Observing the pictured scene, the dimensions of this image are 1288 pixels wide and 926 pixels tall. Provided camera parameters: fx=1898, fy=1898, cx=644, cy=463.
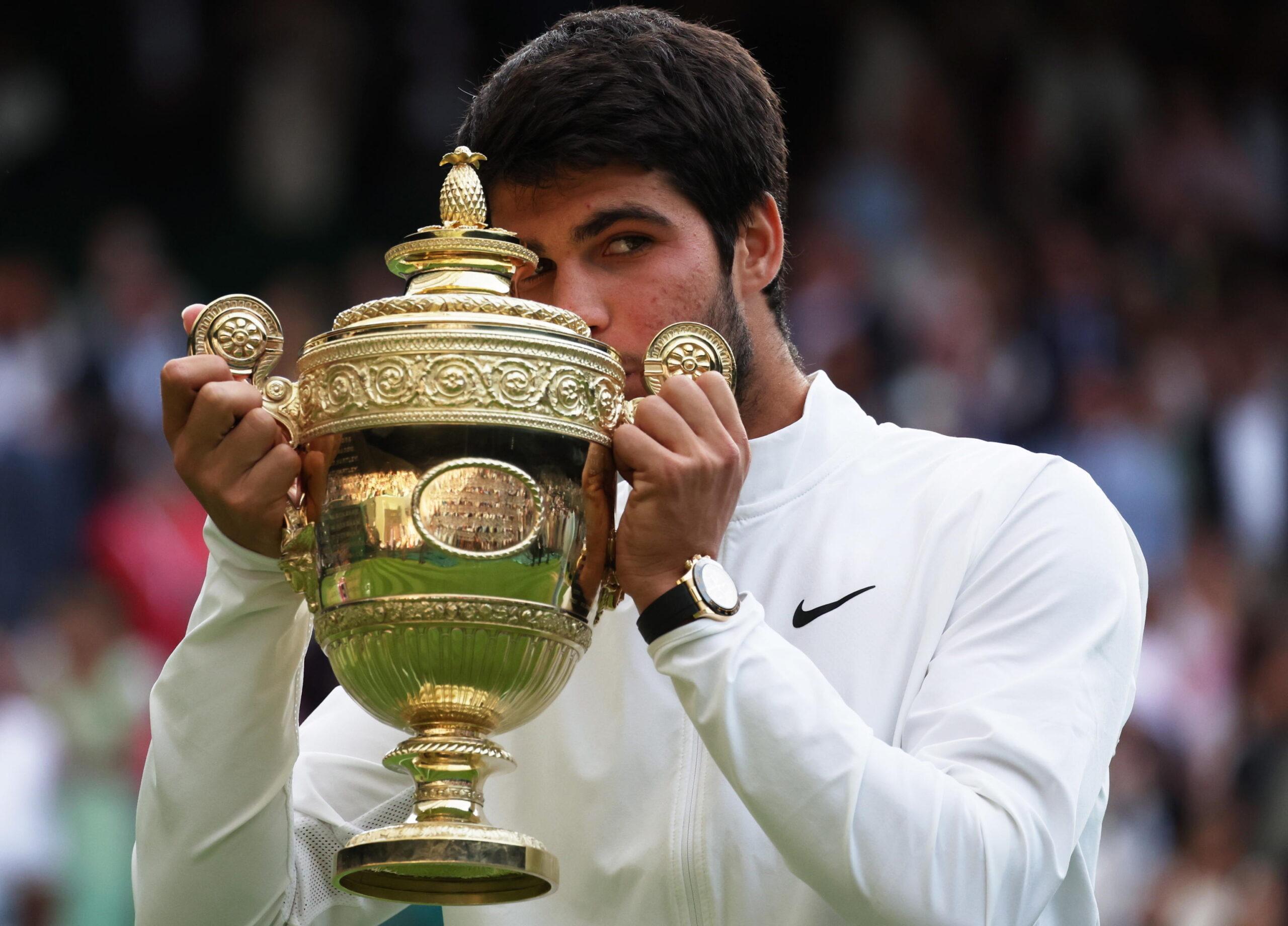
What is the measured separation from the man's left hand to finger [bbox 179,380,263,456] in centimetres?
45

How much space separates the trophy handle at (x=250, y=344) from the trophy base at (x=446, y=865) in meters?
0.51

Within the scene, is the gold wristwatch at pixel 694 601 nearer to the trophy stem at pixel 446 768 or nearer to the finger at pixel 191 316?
the trophy stem at pixel 446 768

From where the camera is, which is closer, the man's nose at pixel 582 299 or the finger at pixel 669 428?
the finger at pixel 669 428

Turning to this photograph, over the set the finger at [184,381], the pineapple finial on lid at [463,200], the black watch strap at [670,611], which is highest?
the pineapple finial on lid at [463,200]

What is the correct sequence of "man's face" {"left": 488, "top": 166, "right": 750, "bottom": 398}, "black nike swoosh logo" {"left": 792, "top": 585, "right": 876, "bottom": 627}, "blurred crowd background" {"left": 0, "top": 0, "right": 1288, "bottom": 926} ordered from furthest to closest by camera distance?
"blurred crowd background" {"left": 0, "top": 0, "right": 1288, "bottom": 926}, "man's face" {"left": 488, "top": 166, "right": 750, "bottom": 398}, "black nike swoosh logo" {"left": 792, "top": 585, "right": 876, "bottom": 627}

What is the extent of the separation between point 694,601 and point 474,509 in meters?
0.28

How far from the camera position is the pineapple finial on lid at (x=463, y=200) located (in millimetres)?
2420

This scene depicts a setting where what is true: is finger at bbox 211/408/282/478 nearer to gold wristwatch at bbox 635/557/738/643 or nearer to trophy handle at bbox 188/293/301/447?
trophy handle at bbox 188/293/301/447

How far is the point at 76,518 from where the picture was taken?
7137 mm

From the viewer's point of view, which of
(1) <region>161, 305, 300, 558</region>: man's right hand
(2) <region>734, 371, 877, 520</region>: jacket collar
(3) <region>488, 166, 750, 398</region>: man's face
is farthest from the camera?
(2) <region>734, 371, 877, 520</region>: jacket collar

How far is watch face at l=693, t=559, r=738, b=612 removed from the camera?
221cm

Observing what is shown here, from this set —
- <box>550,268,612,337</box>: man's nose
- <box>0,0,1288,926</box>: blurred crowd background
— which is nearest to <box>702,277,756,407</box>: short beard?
<box>550,268,612,337</box>: man's nose

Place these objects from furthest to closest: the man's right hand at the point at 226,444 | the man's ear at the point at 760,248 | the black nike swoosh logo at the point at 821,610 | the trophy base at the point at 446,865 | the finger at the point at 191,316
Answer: the man's ear at the point at 760,248 → the black nike swoosh logo at the point at 821,610 → the finger at the point at 191,316 → the man's right hand at the point at 226,444 → the trophy base at the point at 446,865

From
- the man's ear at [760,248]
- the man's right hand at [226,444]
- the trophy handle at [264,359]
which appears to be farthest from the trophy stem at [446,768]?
the man's ear at [760,248]
